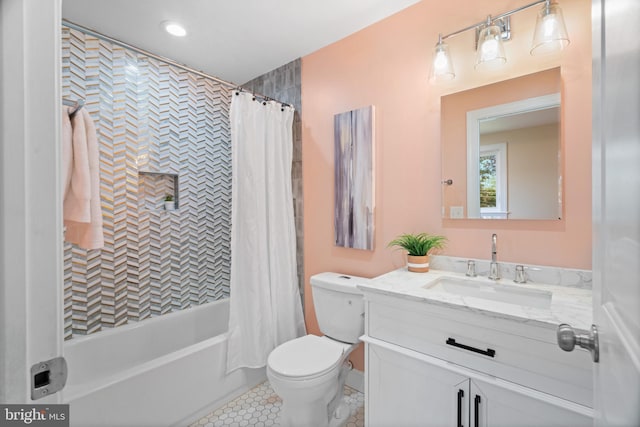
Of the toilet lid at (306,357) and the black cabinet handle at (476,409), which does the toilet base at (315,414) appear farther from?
the black cabinet handle at (476,409)

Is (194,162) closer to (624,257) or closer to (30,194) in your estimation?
(30,194)

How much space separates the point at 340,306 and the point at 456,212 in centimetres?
88

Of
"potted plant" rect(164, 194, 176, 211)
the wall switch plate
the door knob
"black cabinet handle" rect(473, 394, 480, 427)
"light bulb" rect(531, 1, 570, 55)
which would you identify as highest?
"light bulb" rect(531, 1, 570, 55)

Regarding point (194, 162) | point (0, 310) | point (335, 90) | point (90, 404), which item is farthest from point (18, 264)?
point (194, 162)

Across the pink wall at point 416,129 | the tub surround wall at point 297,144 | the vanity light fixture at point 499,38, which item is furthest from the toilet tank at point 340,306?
the vanity light fixture at point 499,38

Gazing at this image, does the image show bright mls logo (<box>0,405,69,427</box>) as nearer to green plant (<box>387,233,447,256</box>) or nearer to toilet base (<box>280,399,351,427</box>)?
toilet base (<box>280,399,351,427</box>)

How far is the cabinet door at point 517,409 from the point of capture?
0.94 meters

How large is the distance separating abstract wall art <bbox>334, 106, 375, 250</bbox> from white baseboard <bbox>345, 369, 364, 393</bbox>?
34.8 inches

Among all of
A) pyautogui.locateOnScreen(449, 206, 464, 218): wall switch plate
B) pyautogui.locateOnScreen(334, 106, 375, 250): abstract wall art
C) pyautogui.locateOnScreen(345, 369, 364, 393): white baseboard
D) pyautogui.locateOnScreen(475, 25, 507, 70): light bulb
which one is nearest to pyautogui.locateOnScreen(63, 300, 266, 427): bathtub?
pyautogui.locateOnScreen(345, 369, 364, 393): white baseboard

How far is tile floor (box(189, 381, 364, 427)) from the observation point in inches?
69.4

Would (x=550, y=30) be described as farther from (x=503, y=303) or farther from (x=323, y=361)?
(x=323, y=361)

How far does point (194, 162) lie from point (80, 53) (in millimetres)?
1007

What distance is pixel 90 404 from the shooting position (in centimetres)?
139

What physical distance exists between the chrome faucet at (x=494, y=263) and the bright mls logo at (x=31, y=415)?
5.37 feet
